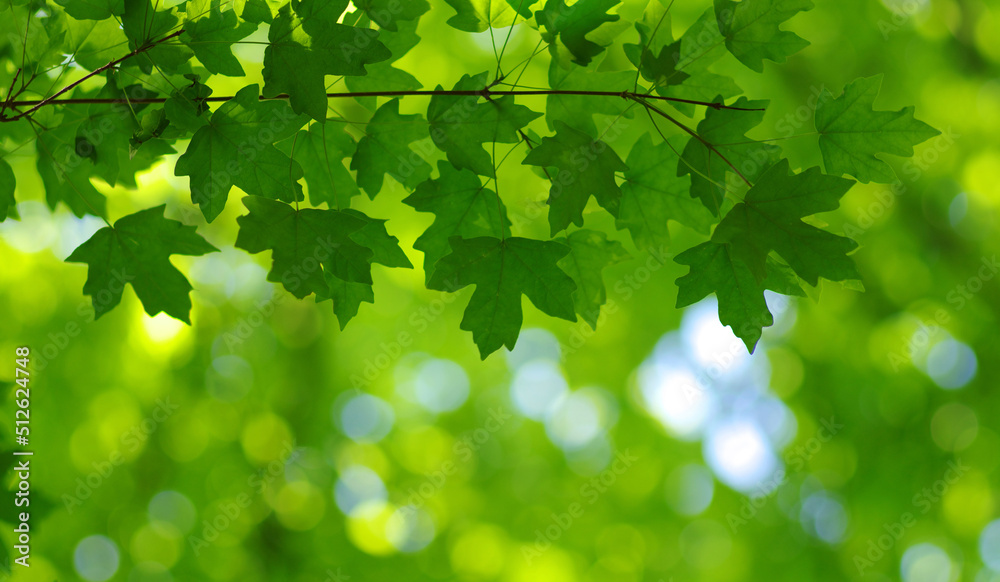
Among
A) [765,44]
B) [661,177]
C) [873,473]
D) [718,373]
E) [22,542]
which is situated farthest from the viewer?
[718,373]

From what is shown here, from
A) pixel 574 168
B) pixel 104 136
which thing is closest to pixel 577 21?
pixel 574 168

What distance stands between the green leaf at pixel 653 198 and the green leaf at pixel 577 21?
0.39 metres

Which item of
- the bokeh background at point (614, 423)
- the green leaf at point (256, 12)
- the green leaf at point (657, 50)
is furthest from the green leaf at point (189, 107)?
the bokeh background at point (614, 423)

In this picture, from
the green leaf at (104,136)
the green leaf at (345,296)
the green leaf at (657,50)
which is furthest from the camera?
the green leaf at (104,136)

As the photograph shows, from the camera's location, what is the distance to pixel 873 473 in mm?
7227

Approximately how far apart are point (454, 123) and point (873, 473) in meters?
7.58

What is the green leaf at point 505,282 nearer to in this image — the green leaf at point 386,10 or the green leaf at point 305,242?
the green leaf at point 305,242

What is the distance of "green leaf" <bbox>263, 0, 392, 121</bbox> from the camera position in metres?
1.36

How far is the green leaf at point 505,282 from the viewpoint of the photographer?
5.17ft

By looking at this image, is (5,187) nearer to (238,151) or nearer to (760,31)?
(238,151)

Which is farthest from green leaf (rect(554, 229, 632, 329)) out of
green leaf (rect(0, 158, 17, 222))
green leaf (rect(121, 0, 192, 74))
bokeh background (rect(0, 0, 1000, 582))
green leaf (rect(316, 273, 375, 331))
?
bokeh background (rect(0, 0, 1000, 582))

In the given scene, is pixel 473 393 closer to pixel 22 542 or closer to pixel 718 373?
pixel 718 373

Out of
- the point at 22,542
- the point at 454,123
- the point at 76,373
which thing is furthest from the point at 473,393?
the point at 454,123

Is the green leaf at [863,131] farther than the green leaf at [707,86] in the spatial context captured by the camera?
No
